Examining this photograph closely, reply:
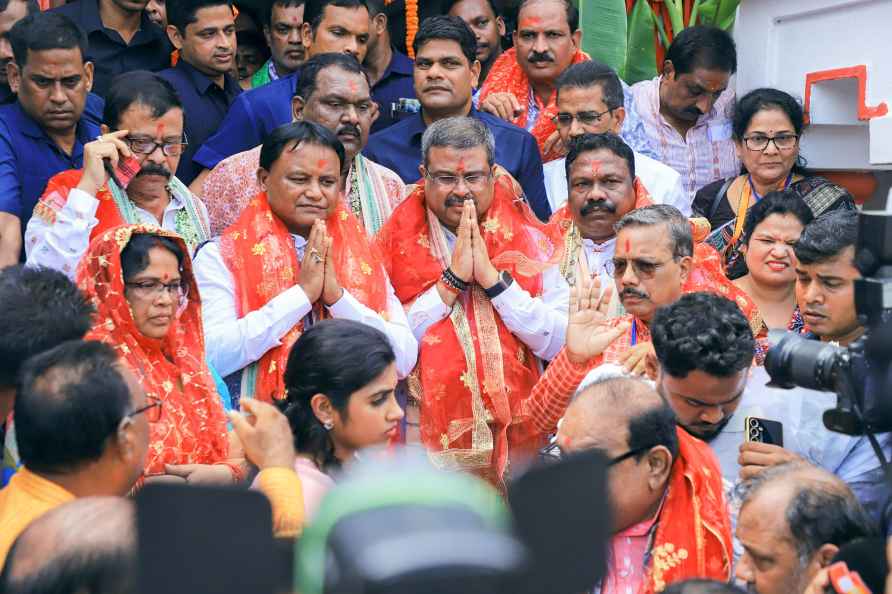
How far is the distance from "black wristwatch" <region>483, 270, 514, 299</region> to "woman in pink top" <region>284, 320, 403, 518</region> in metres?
1.22

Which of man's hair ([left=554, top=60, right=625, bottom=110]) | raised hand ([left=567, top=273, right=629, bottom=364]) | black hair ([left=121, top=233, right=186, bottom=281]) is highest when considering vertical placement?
man's hair ([left=554, top=60, right=625, bottom=110])

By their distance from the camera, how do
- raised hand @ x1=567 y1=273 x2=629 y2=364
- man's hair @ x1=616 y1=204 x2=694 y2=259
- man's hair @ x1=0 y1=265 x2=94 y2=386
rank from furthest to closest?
1. man's hair @ x1=616 y1=204 x2=694 y2=259
2. raised hand @ x1=567 y1=273 x2=629 y2=364
3. man's hair @ x1=0 y1=265 x2=94 y2=386

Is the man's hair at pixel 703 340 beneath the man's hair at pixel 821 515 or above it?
above

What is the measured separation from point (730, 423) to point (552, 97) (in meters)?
2.59

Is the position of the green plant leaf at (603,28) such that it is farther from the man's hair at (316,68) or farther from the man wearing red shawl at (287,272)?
the man wearing red shawl at (287,272)

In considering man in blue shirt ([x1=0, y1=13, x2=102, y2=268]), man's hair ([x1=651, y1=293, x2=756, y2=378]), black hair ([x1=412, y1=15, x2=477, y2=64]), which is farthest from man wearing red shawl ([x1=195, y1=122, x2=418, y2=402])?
man's hair ([x1=651, y1=293, x2=756, y2=378])

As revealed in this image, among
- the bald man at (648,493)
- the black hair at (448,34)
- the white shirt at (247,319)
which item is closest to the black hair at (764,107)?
the black hair at (448,34)

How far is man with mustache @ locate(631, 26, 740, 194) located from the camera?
5.92 m

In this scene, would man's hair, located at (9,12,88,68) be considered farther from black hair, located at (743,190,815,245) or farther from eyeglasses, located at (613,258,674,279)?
black hair, located at (743,190,815,245)

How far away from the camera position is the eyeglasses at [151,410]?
2797mm

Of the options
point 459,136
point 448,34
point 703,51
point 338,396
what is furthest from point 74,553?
point 703,51

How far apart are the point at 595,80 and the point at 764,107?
2.59 feet

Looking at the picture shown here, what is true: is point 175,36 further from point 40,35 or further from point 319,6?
point 40,35

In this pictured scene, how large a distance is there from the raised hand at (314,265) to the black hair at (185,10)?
5.45 ft
